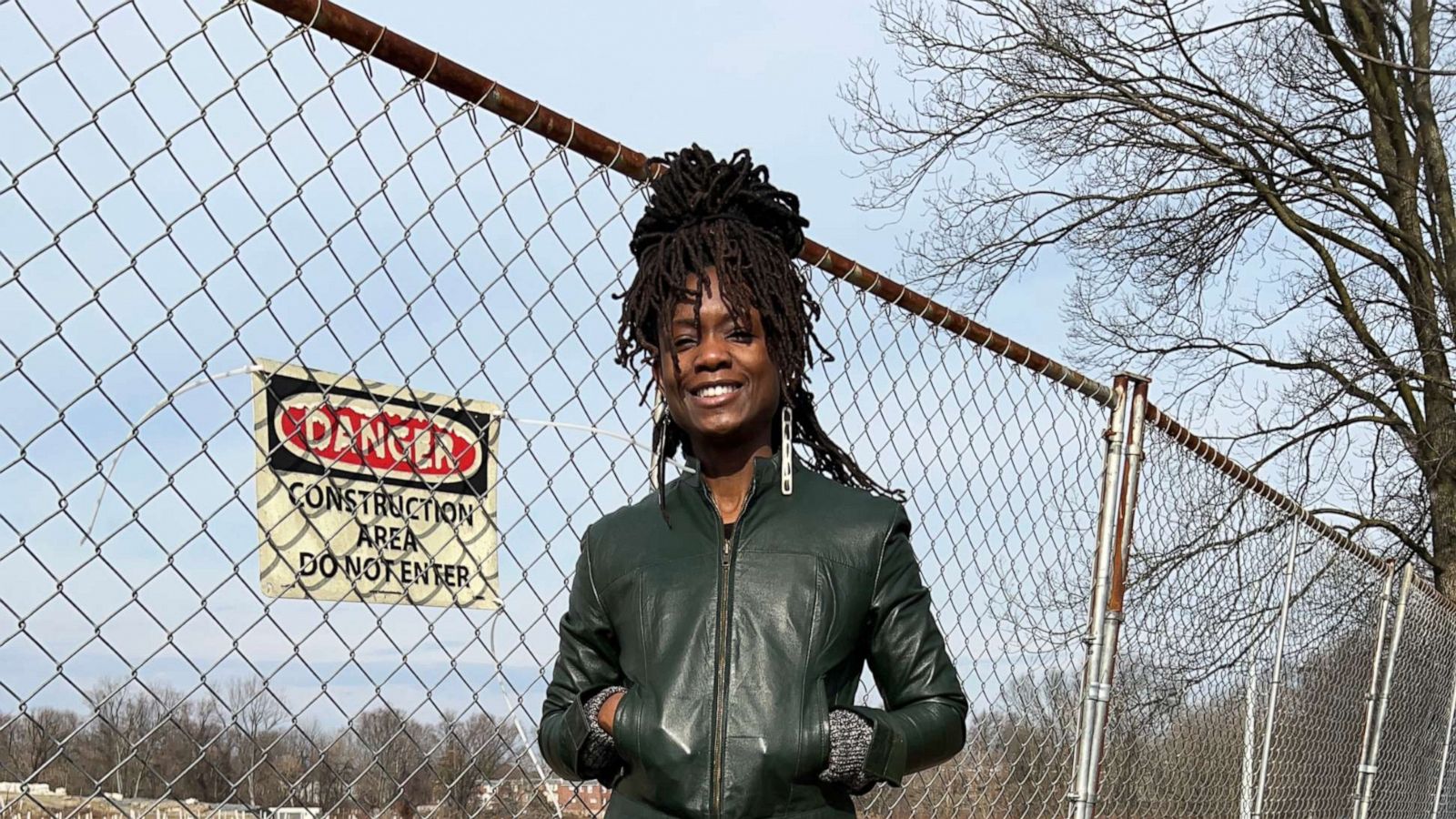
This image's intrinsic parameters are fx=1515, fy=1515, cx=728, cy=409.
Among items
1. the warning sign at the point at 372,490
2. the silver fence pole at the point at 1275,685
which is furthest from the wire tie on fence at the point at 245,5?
the silver fence pole at the point at 1275,685

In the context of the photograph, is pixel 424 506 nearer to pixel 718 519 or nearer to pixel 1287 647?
pixel 718 519

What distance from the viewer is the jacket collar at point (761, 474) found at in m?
2.30

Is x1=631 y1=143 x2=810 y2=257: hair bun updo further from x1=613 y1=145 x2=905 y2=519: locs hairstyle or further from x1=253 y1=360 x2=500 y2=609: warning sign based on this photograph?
x1=253 y1=360 x2=500 y2=609: warning sign

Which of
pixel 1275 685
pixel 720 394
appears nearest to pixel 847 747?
pixel 720 394

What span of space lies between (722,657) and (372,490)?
64 cm

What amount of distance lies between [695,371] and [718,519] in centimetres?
23

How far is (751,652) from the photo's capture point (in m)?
2.18

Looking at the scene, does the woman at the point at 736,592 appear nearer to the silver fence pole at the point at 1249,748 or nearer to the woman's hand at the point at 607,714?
the woman's hand at the point at 607,714

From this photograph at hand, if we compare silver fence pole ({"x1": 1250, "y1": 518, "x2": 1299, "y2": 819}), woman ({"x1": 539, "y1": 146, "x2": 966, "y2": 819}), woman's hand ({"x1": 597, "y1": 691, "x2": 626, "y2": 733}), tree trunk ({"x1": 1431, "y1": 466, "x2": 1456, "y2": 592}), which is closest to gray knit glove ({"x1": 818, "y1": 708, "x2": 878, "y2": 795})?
woman ({"x1": 539, "y1": 146, "x2": 966, "y2": 819})

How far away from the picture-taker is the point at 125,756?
207cm

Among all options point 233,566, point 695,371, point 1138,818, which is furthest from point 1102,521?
point 233,566

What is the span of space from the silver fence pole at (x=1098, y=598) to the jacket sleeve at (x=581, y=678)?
67.6 inches

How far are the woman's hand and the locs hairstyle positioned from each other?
30 cm

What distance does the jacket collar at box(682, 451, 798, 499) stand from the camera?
7.54 ft
